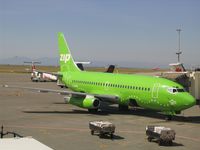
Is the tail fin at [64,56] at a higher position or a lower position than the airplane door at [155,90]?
higher

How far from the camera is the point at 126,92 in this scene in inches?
1670

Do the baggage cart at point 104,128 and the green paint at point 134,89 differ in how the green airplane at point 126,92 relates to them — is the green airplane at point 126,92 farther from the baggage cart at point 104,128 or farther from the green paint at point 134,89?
the baggage cart at point 104,128

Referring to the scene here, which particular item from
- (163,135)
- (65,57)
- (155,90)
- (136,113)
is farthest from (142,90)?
(65,57)

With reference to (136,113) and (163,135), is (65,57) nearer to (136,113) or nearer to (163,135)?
(136,113)

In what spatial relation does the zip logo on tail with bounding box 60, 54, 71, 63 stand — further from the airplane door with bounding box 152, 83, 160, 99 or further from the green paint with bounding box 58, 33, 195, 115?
the airplane door with bounding box 152, 83, 160, 99

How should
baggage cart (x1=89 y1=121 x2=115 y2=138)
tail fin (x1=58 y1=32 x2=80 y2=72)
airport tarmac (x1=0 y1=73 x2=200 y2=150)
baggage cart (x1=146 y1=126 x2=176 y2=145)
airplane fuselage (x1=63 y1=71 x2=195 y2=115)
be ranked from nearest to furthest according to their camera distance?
baggage cart (x1=146 y1=126 x2=176 y2=145)
airport tarmac (x1=0 y1=73 x2=200 y2=150)
baggage cart (x1=89 y1=121 x2=115 y2=138)
airplane fuselage (x1=63 y1=71 x2=195 y2=115)
tail fin (x1=58 y1=32 x2=80 y2=72)

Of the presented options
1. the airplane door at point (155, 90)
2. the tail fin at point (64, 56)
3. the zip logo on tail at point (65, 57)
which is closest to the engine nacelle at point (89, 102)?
the airplane door at point (155, 90)

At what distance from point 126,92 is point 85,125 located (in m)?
8.89

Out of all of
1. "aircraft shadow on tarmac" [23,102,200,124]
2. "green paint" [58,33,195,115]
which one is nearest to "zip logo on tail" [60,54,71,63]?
"green paint" [58,33,195,115]

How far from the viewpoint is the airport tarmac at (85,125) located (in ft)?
89.1

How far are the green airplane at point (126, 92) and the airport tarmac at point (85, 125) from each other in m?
1.42

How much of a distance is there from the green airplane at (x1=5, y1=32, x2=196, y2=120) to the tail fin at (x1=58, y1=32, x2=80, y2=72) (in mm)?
2051

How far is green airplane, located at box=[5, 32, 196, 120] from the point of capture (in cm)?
3775

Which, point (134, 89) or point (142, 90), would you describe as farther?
point (134, 89)
